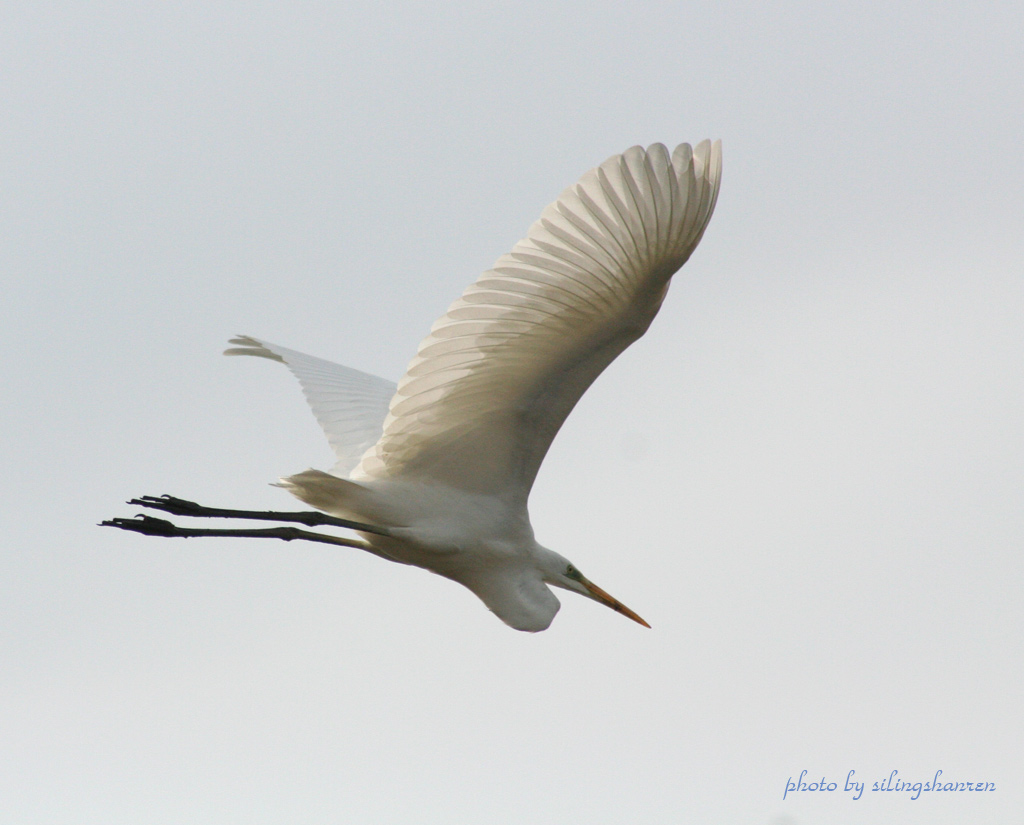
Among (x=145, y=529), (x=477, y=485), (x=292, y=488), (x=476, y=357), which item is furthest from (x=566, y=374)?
(x=145, y=529)

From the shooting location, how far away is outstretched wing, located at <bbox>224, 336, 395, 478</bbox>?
8.82 m

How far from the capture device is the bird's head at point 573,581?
26.9 feet

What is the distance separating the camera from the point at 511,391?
679 centimetres

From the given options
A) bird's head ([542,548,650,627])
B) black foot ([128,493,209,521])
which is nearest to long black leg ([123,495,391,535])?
black foot ([128,493,209,521])

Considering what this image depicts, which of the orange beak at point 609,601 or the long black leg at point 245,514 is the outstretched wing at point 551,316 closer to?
the long black leg at point 245,514

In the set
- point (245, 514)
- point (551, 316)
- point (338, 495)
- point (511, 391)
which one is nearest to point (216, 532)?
point (245, 514)

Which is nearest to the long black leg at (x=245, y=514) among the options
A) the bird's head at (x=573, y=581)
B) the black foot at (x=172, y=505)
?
the black foot at (x=172, y=505)

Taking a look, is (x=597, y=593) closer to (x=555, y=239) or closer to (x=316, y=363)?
(x=316, y=363)

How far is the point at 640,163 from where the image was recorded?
5789 millimetres

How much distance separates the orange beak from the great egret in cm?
4

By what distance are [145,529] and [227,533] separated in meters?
0.55

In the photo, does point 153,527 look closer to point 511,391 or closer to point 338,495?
point 338,495

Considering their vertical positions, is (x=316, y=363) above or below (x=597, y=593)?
above

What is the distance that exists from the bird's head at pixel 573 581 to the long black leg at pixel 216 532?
1.17 meters
